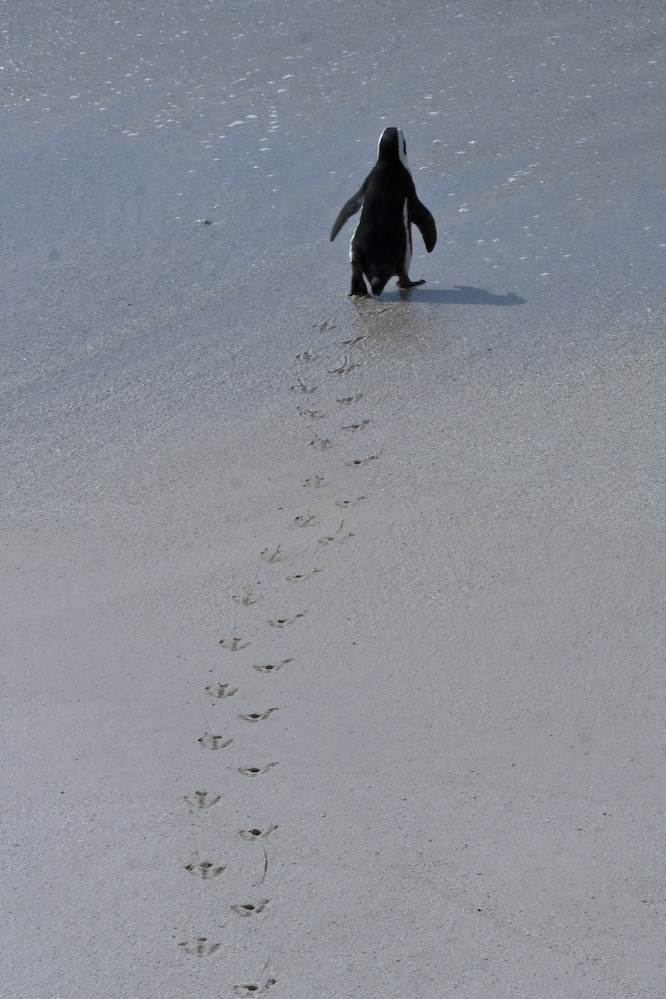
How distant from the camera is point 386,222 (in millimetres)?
3928

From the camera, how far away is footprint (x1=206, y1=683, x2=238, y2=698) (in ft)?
7.18

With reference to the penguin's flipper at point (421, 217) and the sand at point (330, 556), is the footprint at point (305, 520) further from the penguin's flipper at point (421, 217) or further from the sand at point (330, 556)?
the penguin's flipper at point (421, 217)

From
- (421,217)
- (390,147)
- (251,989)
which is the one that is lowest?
(251,989)

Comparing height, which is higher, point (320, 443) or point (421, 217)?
point (421, 217)

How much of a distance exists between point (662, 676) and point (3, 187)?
11.0ft

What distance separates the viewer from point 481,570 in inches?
98.7

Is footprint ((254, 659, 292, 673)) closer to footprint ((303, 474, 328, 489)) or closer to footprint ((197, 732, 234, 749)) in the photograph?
footprint ((197, 732, 234, 749))

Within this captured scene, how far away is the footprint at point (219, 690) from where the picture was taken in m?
2.19

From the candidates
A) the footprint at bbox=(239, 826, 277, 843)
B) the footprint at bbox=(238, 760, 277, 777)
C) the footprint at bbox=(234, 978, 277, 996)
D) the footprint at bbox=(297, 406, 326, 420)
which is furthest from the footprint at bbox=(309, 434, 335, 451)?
the footprint at bbox=(234, 978, 277, 996)

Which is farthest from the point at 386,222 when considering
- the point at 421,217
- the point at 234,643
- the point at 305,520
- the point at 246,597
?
the point at 234,643

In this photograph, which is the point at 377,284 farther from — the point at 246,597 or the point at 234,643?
the point at 234,643

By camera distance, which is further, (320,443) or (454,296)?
(454,296)

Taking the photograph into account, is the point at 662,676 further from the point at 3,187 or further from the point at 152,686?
the point at 3,187

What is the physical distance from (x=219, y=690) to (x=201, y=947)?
58 centimetres
